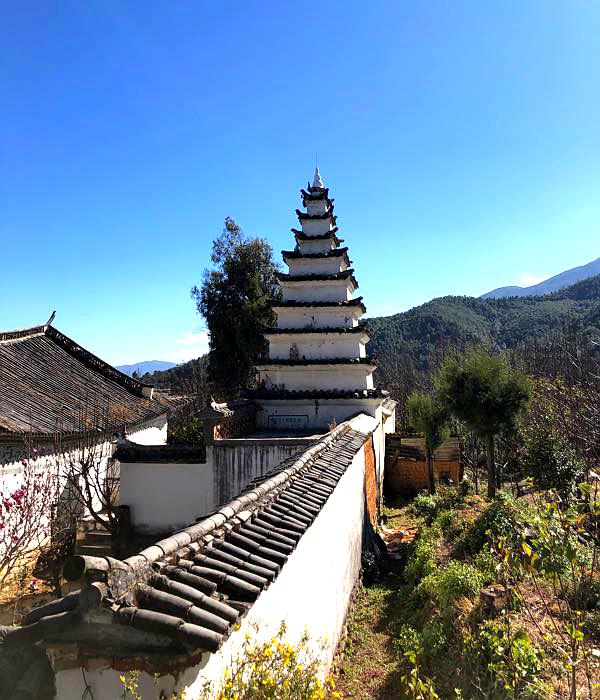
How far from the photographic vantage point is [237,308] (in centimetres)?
2556

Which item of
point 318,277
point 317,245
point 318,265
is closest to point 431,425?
point 318,277

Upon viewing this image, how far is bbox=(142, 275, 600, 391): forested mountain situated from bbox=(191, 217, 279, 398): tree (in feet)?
136

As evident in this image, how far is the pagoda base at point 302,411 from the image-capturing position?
1586 cm

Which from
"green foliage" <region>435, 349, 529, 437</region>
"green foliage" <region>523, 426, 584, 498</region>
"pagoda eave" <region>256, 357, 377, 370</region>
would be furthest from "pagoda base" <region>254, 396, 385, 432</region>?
"green foliage" <region>523, 426, 584, 498</region>

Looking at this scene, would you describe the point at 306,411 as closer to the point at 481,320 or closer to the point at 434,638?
the point at 434,638

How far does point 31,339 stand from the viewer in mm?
18188

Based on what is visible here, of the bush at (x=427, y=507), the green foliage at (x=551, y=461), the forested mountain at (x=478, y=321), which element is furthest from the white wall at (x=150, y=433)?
the forested mountain at (x=478, y=321)

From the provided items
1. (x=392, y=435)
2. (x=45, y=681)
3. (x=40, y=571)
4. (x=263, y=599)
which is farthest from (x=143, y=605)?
(x=392, y=435)

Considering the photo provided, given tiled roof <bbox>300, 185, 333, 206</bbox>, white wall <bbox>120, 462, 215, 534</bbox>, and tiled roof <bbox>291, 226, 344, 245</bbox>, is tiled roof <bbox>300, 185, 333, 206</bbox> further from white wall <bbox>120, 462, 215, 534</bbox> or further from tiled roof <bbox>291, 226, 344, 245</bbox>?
white wall <bbox>120, 462, 215, 534</bbox>

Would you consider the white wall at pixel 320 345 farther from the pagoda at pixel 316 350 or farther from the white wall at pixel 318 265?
the white wall at pixel 318 265

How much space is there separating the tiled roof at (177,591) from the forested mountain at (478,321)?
63563 mm

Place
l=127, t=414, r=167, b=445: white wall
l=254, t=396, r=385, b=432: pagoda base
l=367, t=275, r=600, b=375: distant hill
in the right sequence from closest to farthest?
l=254, t=396, r=385, b=432: pagoda base, l=127, t=414, r=167, b=445: white wall, l=367, t=275, r=600, b=375: distant hill

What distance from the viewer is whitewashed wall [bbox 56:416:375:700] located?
279 cm

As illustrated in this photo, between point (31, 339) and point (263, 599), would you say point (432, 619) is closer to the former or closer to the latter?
point (263, 599)
